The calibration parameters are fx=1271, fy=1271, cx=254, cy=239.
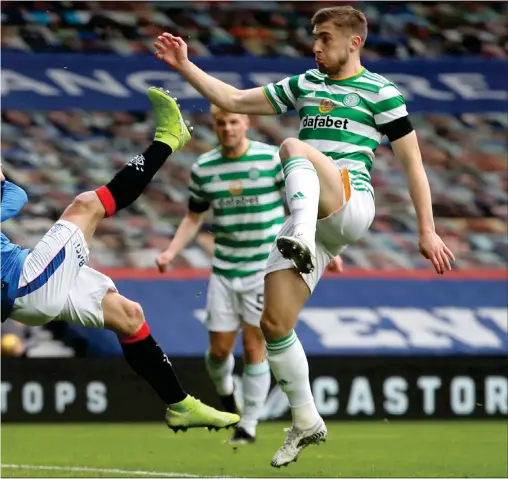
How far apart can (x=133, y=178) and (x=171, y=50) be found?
66 centimetres

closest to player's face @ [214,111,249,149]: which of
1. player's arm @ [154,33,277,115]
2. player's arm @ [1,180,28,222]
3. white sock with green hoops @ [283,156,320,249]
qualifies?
player's arm @ [154,33,277,115]

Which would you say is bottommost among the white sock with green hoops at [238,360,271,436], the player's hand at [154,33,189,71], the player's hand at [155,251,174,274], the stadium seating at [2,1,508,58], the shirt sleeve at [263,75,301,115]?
the white sock with green hoops at [238,360,271,436]

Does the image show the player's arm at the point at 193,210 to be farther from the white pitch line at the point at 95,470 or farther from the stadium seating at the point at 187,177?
the stadium seating at the point at 187,177

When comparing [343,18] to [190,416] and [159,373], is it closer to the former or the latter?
[159,373]

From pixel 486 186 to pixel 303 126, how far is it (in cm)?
669

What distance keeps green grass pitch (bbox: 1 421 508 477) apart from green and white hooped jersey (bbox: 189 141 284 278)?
1.29 meters

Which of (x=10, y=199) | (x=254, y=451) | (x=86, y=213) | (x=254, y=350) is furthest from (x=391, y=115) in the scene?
(x=254, y=350)

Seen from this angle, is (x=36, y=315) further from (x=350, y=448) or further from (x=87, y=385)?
(x=87, y=385)

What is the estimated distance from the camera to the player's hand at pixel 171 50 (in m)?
6.13

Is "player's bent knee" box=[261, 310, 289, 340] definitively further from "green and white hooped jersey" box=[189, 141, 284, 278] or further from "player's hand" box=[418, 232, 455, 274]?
"green and white hooped jersey" box=[189, 141, 284, 278]

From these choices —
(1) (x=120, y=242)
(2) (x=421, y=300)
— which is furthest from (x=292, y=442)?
(1) (x=120, y=242)

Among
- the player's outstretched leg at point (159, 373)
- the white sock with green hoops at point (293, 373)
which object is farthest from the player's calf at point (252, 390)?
the white sock with green hoops at point (293, 373)

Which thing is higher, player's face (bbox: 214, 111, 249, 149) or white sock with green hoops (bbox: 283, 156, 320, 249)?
white sock with green hoops (bbox: 283, 156, 320, 249)

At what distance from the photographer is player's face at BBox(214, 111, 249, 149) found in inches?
346
